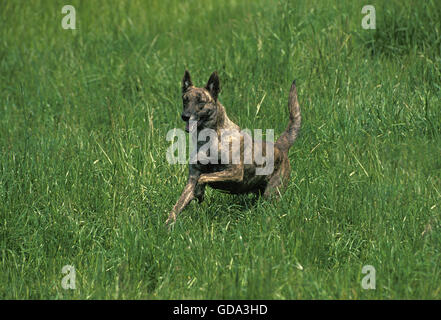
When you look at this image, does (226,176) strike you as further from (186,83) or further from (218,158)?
(186,83)

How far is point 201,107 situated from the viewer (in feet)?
18.6

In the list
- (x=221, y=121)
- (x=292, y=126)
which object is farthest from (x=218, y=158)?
(x=292, y=126)

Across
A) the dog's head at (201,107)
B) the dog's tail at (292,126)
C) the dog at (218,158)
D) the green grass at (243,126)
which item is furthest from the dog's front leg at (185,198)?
the dog's tail at (292,126)

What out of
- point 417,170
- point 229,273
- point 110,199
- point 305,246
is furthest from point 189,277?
point 417,170

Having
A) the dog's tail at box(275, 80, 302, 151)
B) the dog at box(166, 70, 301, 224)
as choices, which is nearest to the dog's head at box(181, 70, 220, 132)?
the dog at box(166, 70, 301, 224)

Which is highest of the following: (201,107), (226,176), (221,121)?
(201,107)

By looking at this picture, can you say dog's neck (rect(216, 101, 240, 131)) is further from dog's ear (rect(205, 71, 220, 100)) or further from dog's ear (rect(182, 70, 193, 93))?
dog's ear (rect(182, 70, 193, 93))

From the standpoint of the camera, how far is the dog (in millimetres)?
5668

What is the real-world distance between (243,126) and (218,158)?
5.37 ft

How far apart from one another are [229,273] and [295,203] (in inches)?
42.9

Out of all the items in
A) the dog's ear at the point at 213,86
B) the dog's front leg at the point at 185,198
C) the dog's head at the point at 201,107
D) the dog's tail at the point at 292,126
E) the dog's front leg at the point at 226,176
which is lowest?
the dog's front leg at the point at 185,198

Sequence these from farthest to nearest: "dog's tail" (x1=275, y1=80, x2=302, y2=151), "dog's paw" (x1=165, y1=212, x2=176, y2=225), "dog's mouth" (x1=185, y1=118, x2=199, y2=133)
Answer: "dog's tail" (x1=275, y1=80, x2=302, y2=151)
"dog's paw" (x1=165, y1=212, x2=176, y2=225)
"dog's mouth" (x1=185, y1=118, x2=199, y2=133)

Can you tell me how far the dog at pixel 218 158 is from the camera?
18.6ft

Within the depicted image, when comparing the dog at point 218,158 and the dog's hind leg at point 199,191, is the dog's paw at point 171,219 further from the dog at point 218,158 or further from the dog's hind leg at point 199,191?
the dog's hind leg at point 199,191
